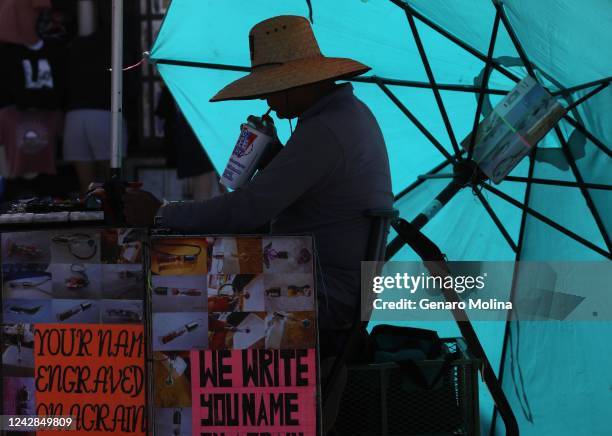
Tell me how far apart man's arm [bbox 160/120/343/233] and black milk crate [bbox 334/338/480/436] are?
0.53 metres

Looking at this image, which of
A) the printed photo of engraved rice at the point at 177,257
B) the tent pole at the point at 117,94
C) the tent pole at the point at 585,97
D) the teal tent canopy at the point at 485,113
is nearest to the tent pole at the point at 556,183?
the teal tent canopy at the point at 485,113

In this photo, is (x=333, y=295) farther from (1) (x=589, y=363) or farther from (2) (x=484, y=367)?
(1) (x=589, y=363)

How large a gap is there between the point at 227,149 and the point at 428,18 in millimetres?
1099


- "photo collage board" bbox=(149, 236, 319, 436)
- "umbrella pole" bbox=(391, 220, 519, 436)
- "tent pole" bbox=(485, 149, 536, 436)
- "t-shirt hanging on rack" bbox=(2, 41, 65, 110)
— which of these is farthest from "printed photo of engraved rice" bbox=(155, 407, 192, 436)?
"t-shirt hanging on rack" bbox=(2, 41, 65, 110)

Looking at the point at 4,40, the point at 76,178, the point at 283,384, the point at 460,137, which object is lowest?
the point at 283,384

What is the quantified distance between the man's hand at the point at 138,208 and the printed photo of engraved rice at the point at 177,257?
0.74ft

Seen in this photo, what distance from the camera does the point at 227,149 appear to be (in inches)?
179

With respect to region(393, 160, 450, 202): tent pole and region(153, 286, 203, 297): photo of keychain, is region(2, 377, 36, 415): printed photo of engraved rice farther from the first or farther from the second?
region(393, 160, 450, 202): tent pole

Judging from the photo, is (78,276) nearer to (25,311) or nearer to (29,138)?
(25,311)

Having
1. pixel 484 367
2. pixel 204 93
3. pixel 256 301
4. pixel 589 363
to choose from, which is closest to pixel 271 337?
→ pixel 256 301

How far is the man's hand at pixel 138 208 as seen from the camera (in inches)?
110

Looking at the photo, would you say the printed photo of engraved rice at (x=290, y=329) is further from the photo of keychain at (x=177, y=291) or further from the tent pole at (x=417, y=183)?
the tent pole at (x=417, y=183)

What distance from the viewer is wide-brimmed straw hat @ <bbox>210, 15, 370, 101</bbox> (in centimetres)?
301

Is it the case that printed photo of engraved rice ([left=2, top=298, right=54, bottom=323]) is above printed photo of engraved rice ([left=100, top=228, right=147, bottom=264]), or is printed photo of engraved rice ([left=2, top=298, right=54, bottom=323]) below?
below
